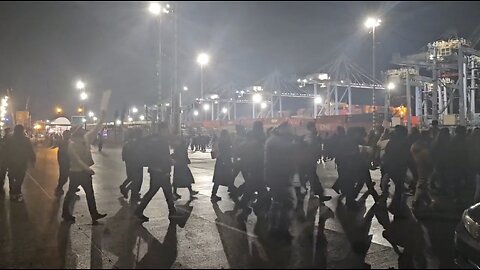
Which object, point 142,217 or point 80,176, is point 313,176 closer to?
point 142,217

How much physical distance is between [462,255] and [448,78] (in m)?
44.5

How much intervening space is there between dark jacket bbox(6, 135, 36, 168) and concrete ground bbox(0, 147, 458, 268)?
49.1 inches

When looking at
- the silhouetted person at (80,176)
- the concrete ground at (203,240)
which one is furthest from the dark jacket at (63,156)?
the silhouetted person at (80,176)

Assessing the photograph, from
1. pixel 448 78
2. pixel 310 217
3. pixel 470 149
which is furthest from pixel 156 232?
pixel 448 78

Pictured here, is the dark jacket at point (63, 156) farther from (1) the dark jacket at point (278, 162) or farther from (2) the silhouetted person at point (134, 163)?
(1) the dark jacket at point (278, 162)

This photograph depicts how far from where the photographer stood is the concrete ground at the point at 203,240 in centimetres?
534

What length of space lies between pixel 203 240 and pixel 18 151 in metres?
6.03

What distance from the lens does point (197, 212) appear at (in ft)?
27.6

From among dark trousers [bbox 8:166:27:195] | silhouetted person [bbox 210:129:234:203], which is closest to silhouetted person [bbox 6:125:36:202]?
dark trousers [bbox 8:166:27:195]

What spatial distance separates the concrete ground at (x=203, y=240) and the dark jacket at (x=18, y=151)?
125 cm

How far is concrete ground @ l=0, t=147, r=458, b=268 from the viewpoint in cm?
534

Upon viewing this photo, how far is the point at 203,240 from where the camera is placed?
632 cm

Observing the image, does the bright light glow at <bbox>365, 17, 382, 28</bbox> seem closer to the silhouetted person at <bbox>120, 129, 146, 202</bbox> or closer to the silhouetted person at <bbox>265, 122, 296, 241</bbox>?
the silhouetted person at <bbox>120, 129, 146, 202</bbox>

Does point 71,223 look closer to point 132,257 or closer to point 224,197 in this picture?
point 132,257
